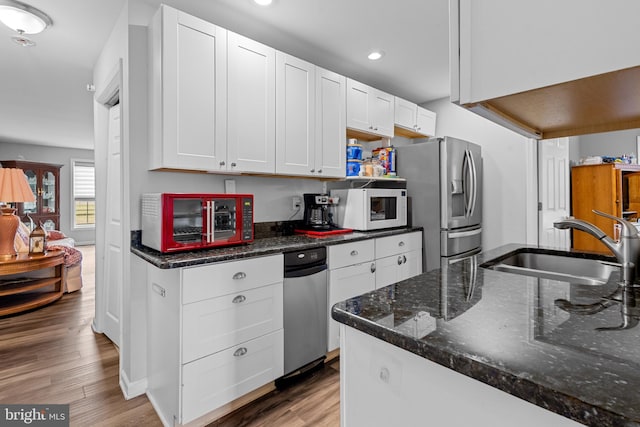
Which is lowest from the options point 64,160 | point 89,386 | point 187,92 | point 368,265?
point 89,386

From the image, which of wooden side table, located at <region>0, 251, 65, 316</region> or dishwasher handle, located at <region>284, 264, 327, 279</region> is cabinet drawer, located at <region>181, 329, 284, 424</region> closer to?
dishwasher handle, located at <region>284, 264, 327, 279</region>

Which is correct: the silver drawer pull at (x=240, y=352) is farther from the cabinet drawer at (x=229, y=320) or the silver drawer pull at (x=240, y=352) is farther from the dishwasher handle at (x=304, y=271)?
the dishwasher handle at (x=304, y=271)

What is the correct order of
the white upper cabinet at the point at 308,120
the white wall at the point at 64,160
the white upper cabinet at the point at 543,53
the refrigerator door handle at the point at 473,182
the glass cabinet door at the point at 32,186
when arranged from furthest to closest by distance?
the white wall at the point at 64,160 < the glass cabinet door at the point at 32,186 < the refrigerator door handle at the point at 473,182 < the white upper cabinet at the point at 308,120 < the white upper cabinet at the point at 543,53

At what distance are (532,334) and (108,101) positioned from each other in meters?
3.18

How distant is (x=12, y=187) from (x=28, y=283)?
1.11 m

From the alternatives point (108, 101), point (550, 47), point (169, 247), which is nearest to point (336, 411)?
point (169, 247)

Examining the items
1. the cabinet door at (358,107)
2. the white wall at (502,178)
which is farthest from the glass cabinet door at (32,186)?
the white wall at (502,178)

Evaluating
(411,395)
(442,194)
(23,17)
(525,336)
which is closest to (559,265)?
(525,336)

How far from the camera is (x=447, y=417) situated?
657 mm

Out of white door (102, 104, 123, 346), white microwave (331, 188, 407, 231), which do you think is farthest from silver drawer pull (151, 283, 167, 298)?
white microwave (331, 188, 407, 231)

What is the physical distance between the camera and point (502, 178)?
11.6 feet

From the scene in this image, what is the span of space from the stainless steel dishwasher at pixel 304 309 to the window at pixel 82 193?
767 centimetres

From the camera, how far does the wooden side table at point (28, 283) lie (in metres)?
3.25

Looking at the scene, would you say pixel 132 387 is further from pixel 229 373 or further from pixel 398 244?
pixel 398 244
